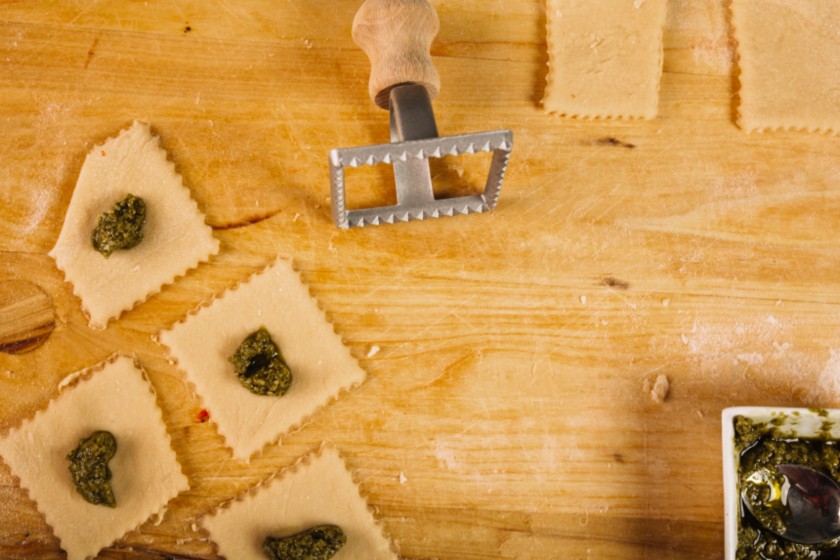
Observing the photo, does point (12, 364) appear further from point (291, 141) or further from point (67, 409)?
point (291, 141)

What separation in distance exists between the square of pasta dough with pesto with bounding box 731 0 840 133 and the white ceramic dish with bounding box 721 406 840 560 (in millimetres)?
948

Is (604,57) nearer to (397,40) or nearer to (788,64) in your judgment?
(788,64)

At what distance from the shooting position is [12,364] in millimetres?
2104

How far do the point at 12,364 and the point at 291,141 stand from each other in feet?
3.71

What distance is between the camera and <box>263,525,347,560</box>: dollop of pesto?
199cm

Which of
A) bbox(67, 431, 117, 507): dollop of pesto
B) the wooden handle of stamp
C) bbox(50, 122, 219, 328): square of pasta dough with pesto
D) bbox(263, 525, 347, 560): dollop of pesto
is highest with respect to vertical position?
the wooden handle of stamp

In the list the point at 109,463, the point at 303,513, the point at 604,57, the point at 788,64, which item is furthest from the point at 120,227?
the point at 788,64

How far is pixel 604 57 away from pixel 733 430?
1.26 m

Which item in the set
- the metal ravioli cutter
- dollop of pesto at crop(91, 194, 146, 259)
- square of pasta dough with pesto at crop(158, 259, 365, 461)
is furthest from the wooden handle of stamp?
dollop of pesto at crop(91, 194, 146, 259)

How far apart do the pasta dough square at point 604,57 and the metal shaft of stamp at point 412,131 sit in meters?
0.50

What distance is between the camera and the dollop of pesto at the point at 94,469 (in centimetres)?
198

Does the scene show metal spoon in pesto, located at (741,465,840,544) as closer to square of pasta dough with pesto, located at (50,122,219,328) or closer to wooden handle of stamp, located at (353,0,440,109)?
wooden handle of stamp, located at (353,0,440,109)

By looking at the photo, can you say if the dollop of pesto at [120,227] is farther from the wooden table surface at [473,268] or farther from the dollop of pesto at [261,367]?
the dollop of pesto at [261,367]

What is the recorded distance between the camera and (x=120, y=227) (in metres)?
2.03
